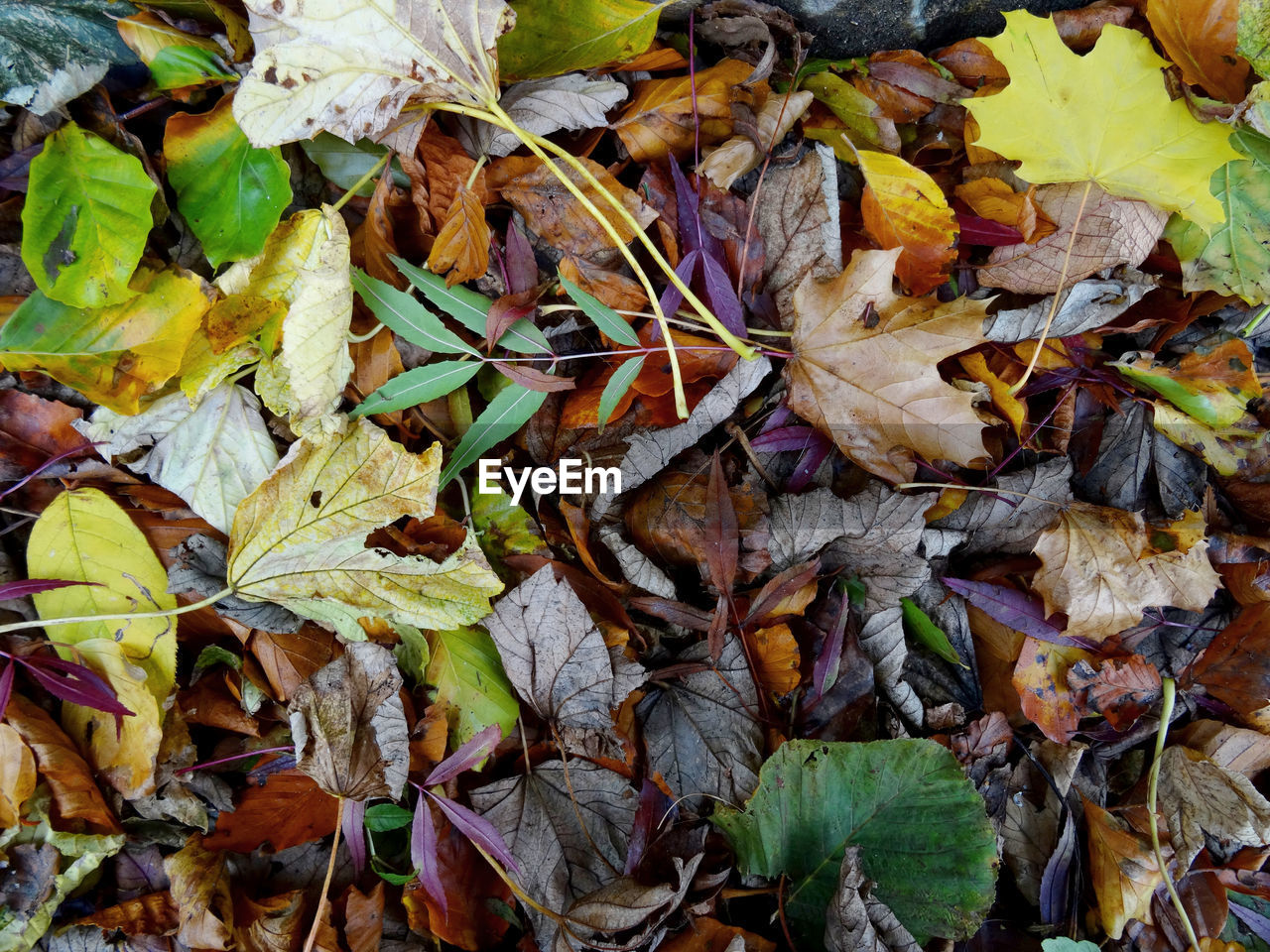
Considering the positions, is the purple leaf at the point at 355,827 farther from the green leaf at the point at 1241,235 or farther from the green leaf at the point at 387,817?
the green leaf at the point at 1241,235

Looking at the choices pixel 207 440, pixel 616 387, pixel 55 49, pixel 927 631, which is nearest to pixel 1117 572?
pixel 927 631

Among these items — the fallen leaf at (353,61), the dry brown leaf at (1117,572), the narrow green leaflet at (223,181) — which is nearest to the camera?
the fallen leaf at (353,61)

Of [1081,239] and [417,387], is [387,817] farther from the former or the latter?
[1081,239]

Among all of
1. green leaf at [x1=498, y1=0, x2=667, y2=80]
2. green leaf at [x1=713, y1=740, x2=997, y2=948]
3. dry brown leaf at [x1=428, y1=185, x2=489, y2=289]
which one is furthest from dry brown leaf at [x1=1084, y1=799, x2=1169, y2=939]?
green leaf at [x1=498, y1=0, x2=667, y2=80]

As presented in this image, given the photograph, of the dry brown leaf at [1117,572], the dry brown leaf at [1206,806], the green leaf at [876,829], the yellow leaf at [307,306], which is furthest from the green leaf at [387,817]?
the dry brown leaf at [1206,806]

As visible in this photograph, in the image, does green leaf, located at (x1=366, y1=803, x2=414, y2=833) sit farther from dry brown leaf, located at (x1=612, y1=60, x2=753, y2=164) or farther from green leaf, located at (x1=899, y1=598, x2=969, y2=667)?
dry brown leaf, located at (x1=612, y1=60, x2=753, y2=164)

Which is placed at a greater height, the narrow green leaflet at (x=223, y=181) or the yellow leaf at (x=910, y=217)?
the narrow green leaflet at (x=223, y=181)

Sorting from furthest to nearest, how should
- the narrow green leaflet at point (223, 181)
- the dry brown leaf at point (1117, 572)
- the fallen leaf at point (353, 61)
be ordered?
the dry brown leaf at point (1117, 572)
the narrow green leaflet at point (223, 181)
the fallen leaf at point (353, 61)

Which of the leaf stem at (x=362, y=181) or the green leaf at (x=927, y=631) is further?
the green leaf at (x=927, y=631)
